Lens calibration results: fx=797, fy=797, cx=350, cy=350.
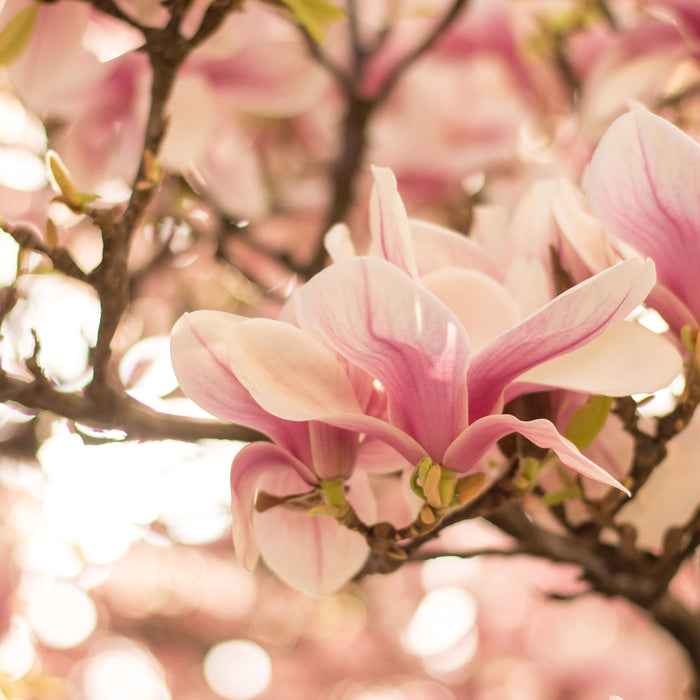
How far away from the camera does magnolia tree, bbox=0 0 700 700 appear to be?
0.42 m

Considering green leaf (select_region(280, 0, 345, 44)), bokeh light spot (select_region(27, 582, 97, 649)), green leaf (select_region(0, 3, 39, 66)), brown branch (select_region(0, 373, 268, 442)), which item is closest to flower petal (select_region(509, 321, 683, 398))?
brown branch (select_region(0, 373, 268, 442))

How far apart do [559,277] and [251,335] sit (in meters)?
0.21

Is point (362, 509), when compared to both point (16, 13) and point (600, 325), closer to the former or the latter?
point (600, 325)

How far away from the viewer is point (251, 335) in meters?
0.42

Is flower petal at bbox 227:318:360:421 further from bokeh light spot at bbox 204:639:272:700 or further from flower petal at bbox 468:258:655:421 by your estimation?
bokeh light spot at bbox 204:639:272:700

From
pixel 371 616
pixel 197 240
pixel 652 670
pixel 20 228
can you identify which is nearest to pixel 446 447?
pixel 20 228

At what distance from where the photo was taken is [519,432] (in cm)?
43

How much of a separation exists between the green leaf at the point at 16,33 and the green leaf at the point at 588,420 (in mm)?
523

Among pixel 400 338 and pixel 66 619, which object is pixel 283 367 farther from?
pixel 66 619

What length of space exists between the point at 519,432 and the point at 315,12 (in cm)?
38

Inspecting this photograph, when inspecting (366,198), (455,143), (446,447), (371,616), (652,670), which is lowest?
(371,616)

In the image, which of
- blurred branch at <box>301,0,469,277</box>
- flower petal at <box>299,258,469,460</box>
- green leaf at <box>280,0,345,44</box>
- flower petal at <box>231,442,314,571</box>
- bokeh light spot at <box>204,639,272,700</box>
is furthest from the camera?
bokeh light spot at <box>204,639,272,700</box>

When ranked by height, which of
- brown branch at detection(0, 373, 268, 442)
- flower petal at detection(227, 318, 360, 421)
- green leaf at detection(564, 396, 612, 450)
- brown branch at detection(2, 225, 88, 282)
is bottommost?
brown branch at detection(0, 373, 268, 442)

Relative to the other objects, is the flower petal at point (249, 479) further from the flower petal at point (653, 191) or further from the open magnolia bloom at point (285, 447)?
the flower petal at point (653, 191)
